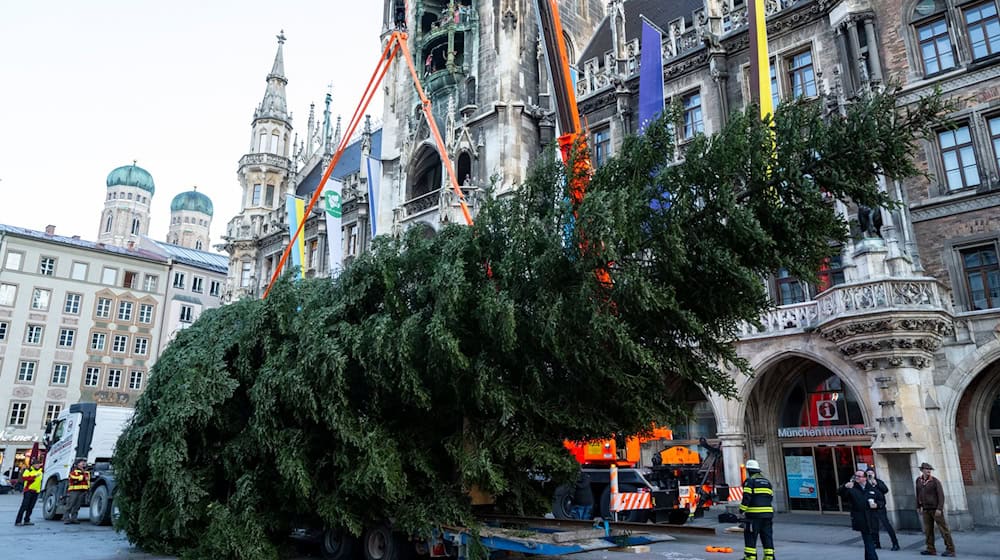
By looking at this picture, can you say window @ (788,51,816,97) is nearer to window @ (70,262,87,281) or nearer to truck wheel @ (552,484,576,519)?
truck wheel @ (552,484,576,519)

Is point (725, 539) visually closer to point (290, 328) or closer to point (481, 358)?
point (481, 358)

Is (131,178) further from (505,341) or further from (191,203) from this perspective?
(505,341)

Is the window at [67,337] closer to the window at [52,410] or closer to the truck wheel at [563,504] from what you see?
the window at [52,410]

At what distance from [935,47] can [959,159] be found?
3.19 metres

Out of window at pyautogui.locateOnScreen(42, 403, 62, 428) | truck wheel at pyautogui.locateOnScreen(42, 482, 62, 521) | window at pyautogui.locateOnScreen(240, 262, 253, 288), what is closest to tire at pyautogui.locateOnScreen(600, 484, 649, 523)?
truck wheel at pyautogui.locateOnScreen(42, 482, 62, 521)

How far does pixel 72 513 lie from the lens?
1878cm

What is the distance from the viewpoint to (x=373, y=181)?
98.4ft

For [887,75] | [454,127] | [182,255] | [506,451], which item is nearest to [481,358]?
[506,451]

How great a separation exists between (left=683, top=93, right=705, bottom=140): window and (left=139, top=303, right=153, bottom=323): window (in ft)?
138

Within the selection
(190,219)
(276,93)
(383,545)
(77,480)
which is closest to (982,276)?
(383,545)

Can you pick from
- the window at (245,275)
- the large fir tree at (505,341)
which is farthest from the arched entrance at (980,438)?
the window at (245,275)

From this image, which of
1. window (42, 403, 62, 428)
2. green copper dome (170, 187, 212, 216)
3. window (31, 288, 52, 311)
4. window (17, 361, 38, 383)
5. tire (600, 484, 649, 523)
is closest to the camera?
tire (600, 484, 649, 523)

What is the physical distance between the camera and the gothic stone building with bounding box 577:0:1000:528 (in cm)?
1678

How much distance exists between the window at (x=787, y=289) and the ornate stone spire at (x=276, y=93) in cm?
3364
